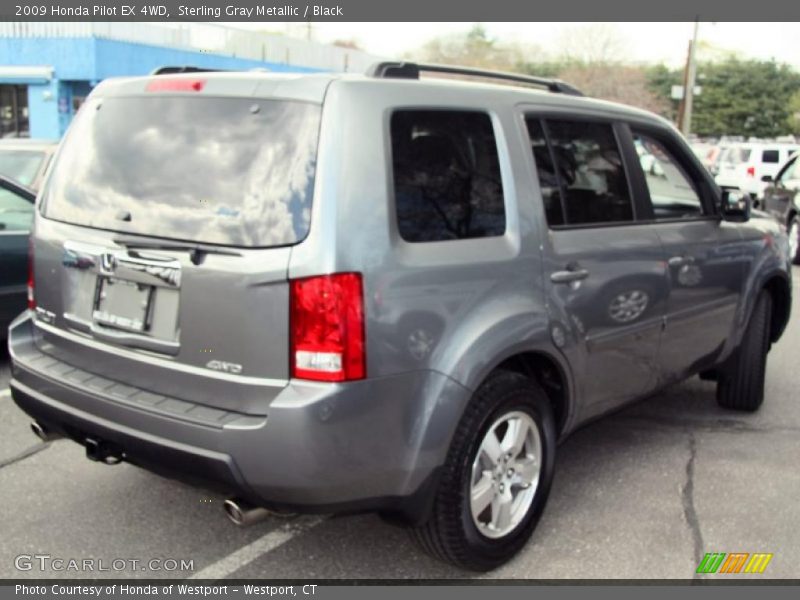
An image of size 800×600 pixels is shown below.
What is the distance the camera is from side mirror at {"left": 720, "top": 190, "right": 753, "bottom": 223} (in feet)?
15.5

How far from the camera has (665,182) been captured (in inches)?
177

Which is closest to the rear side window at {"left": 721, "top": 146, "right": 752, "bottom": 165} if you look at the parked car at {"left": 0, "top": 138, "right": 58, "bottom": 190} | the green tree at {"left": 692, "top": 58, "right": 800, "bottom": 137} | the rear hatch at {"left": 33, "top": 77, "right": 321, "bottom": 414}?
the parked car at {"left": 0, "top": 138, "right": 58, "bottom": 190}

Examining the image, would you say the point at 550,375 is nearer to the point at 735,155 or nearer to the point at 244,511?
the point at 244,511

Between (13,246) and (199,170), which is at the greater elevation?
(199,170)

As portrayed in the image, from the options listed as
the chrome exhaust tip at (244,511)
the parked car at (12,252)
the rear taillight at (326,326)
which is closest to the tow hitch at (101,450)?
the chrome exhaust tip at (244,511)

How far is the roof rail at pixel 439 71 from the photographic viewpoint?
308 cm

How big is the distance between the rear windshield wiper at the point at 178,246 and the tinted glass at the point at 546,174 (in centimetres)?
136

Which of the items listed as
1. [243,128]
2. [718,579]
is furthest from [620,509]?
[243,128]

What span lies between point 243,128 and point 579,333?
1.65 metres

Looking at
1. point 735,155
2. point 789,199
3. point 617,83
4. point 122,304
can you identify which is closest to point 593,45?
point 617,83

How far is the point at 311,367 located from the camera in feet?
8.81

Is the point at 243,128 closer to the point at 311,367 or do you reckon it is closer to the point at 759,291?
the point at 311,367

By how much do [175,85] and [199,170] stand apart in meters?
0.42

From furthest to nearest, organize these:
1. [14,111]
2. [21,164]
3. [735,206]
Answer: [14,111] < [21,164] < [735,206]
